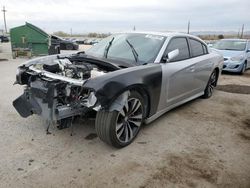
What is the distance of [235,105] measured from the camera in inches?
209

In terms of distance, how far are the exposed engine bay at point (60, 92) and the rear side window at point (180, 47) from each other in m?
1.25

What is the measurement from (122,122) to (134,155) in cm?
46

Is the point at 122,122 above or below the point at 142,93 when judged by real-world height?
below

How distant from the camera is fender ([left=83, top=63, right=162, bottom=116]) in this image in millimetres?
2746

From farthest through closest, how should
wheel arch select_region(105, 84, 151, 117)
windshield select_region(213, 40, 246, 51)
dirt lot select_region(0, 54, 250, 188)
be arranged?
windshield select_region(213, 40, 246, 51), wheel arch select_region(105, 84, 151, 117), dirt lot select_region(0, 54, 250, 188)

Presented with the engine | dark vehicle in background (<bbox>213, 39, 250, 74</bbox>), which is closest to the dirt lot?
the engine

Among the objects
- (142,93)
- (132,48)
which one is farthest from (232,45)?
(142,93)

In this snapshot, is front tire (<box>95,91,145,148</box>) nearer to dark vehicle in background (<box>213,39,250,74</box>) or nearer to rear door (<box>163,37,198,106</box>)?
rear door (<box>163,37,198,106</box>)

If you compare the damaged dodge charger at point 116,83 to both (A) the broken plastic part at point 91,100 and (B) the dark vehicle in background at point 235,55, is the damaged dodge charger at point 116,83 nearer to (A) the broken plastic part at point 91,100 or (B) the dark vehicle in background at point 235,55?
(A) the broken plastic part at point 91,100

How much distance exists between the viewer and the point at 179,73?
4.00 meters

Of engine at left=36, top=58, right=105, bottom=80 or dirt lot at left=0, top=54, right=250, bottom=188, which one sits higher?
engine at left=36, top=58, right=105, bottom=80

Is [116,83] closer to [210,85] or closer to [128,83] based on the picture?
[128,83]

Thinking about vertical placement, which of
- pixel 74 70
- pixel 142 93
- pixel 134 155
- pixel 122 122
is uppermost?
pixel 74 70

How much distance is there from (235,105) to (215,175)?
120 inches
